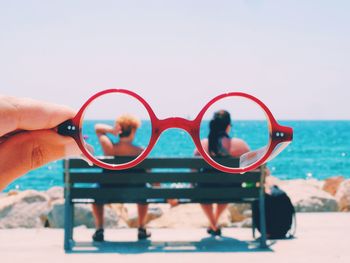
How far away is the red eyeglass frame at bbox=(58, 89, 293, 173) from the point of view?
170 centimetres

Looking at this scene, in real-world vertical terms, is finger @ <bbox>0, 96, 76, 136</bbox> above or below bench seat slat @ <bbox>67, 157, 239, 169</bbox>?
above

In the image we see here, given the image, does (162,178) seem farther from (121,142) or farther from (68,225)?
(68,225)

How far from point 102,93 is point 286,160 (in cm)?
5612

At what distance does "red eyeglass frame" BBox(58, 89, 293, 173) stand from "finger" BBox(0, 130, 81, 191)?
40 mm

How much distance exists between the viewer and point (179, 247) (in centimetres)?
645

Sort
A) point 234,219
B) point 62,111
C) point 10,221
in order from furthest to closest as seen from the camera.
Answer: point 234,219 < point 10,221 < point 62,111

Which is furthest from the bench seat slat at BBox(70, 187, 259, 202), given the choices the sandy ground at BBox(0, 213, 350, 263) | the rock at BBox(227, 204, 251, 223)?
the rock at BBox(227, 204, 251, 223)

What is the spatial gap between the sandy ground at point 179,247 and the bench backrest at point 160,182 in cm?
49

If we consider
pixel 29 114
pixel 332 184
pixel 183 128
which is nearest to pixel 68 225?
pixel 183 128

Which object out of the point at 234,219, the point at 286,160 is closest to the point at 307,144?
the point at 286,160

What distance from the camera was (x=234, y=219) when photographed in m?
10.8

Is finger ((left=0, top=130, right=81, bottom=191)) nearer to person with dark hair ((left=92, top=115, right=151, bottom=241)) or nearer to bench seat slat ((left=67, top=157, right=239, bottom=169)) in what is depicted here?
bench seat slat ((left=67, top=157, right=239, bottom=169))

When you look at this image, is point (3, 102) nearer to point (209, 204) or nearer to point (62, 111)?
point (62, 111)

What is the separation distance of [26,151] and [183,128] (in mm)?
488
